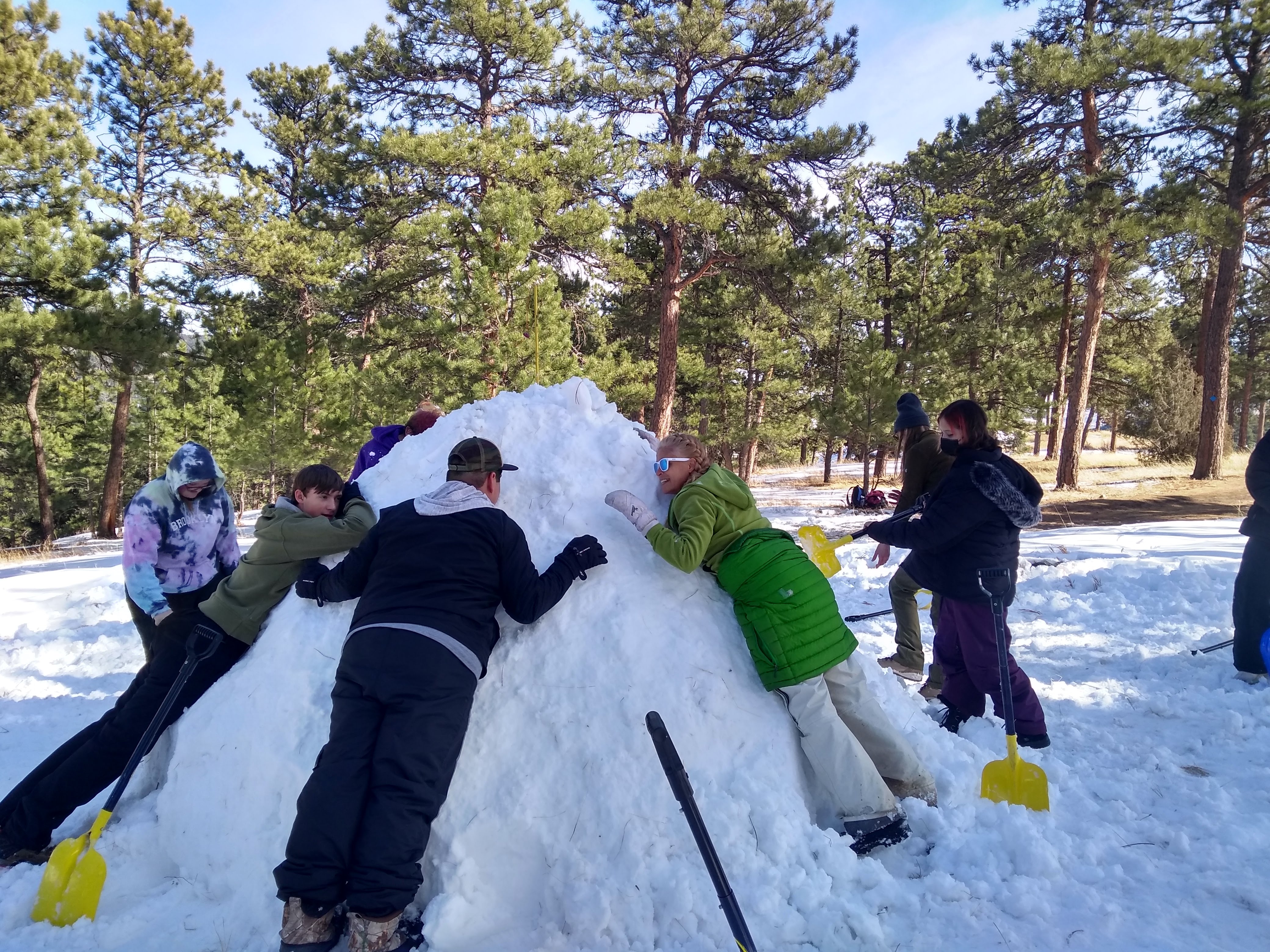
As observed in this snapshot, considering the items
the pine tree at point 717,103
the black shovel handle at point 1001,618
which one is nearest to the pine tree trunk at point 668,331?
the pine tree at point 717,103

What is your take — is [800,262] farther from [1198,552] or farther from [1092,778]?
[1092,778]

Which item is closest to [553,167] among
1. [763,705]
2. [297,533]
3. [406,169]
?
[406,169]

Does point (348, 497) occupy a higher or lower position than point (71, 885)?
higher

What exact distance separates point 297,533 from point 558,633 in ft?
4.56

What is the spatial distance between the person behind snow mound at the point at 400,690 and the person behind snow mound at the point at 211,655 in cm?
47

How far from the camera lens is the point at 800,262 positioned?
12867 mm

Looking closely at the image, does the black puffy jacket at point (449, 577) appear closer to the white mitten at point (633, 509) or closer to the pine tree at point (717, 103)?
the white mitten at point (633, 509)

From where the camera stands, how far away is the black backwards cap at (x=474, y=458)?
2.84 m

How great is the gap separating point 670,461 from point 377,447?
2.68 meters

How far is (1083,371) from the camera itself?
48.4 ft

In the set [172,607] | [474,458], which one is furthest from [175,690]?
[474,458]

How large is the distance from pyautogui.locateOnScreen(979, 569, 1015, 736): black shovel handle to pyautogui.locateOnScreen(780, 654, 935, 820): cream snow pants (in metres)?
0.77

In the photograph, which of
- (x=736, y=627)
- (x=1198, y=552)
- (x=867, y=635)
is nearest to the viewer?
(x=736, y=627)

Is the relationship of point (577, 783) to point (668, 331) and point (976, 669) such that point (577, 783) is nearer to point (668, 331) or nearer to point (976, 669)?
point (976, 669)
